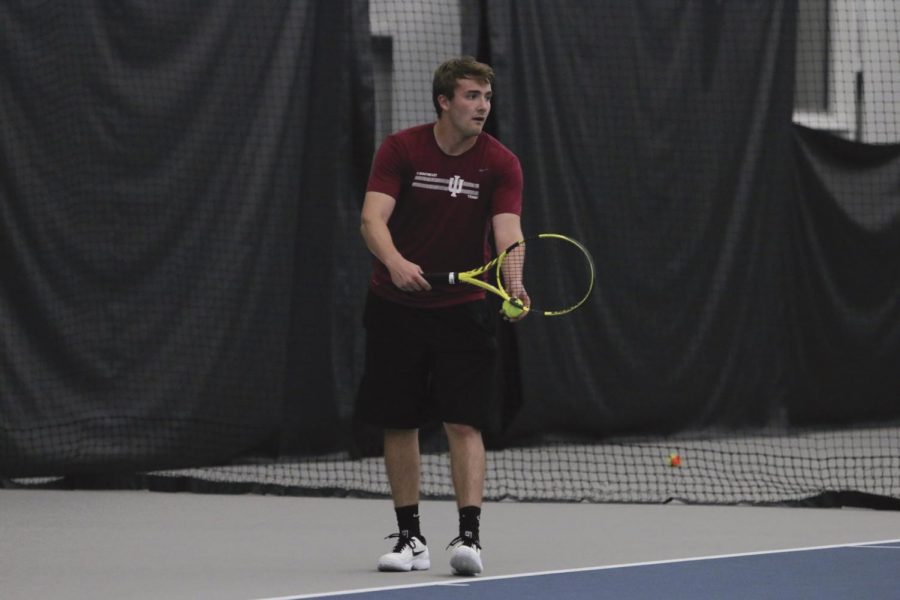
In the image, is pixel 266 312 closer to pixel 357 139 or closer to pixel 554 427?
pixel 357 139

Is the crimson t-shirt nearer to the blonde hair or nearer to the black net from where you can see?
the blonde hair

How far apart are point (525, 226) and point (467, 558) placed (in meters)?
4.50

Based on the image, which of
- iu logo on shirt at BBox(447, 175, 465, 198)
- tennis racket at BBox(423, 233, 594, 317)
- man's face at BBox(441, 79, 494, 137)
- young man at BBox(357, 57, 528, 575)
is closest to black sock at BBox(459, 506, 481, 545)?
young man at BBox(357, 57, 528, 575)

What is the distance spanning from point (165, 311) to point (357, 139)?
4.47 feet

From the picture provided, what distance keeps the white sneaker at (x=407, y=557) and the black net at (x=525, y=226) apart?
90.0 inches

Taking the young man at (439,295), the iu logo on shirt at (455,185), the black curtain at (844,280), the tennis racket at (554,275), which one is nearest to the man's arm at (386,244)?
the young man at (439,295)

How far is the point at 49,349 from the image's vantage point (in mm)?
8320

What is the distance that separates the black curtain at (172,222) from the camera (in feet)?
27.2

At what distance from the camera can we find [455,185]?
17.7 feet

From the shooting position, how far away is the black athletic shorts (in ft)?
17.9

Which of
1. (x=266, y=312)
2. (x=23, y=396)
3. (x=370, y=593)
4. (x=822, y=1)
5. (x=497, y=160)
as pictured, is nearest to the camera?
(x=370, y=593)

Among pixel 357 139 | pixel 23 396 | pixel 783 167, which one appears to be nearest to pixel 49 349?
pixel 23 396

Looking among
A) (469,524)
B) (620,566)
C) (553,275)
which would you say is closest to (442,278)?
(469,524)

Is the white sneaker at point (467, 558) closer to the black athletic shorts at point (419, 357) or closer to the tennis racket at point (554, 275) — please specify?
the black athletic shorts at point (419, 357)
